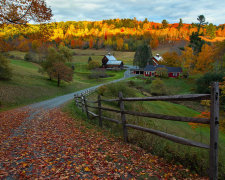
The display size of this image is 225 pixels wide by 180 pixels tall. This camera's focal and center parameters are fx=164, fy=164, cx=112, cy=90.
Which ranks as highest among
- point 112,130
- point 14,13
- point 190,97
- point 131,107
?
point 14,13

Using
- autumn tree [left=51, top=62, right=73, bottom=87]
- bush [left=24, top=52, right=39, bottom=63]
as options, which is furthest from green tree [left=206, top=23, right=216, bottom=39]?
autumn tree [left=51, top=62, right=73, bottom=87]

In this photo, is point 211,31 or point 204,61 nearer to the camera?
point 204,61

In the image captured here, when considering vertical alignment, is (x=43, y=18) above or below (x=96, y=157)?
above

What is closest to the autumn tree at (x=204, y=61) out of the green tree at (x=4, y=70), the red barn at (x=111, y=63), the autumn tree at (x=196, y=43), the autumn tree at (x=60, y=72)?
the autumn tree at (x=196, y=43)

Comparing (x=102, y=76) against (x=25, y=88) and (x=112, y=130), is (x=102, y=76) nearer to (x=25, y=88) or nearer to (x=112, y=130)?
(x=25, y=88)

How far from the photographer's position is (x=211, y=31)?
152 meters

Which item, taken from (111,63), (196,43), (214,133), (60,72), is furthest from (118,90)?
(111,63)

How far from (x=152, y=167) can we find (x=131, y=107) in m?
15.4

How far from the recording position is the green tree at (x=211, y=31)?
5949 inches

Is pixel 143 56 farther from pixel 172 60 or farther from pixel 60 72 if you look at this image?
pixel 60 72

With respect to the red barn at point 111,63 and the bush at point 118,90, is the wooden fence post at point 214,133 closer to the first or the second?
the bush at point 118,90

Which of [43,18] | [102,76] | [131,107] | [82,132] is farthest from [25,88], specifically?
[102,76]

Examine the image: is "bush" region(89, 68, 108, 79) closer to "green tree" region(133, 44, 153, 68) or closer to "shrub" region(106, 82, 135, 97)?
"green tree" region(133, 44, 153, 68)

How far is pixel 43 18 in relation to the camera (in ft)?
47.7
